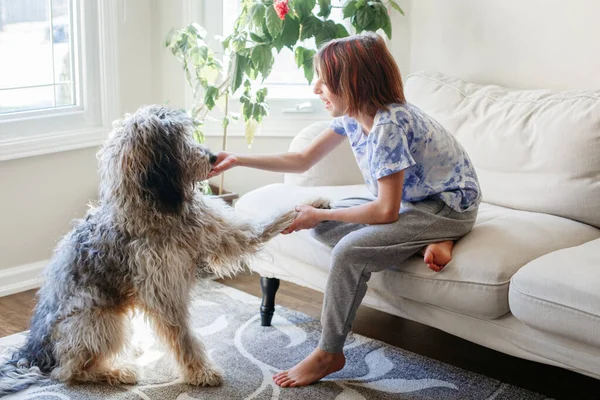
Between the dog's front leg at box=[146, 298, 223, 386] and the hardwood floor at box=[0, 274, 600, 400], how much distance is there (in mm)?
708

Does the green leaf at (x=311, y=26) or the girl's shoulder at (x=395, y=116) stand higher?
the green leaf at (x=311, y=26)

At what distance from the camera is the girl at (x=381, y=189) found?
7.61 feet

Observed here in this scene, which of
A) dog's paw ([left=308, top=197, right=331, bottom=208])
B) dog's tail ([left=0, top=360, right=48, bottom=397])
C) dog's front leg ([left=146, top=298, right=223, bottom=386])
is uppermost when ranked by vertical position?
dog's paw ([left=308, top=197, right=331, bottom=208])

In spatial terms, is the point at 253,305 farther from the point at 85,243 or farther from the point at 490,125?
the point at 490,125

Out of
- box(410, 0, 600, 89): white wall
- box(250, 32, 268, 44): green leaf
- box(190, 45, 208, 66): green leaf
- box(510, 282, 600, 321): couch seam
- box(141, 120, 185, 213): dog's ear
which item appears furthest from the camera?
box(190, 45, 208, 66): green leaf

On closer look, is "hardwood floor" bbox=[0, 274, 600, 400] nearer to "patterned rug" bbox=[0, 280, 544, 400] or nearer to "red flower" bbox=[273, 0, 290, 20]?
"patterned rug" bbox=[0, 280, 544, 400]

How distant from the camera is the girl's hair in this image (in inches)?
91.4

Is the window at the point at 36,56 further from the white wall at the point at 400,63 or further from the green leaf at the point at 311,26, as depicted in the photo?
the green leaf at the point at 311,26

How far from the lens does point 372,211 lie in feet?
7.77

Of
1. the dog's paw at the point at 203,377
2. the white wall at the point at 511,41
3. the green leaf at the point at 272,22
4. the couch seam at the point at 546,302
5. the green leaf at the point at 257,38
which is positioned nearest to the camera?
the couch seam at the point at 546,302

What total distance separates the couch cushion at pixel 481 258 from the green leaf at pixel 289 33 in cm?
76

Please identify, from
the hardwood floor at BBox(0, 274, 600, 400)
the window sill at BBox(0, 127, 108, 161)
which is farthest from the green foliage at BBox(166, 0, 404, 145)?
the hardwood floor at BBox(0, 274, 600, 400)

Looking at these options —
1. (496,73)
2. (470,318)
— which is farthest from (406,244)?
(496,73)

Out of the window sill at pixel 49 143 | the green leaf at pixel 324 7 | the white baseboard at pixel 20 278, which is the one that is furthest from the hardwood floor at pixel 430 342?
the green leaf at pixel 324 7
